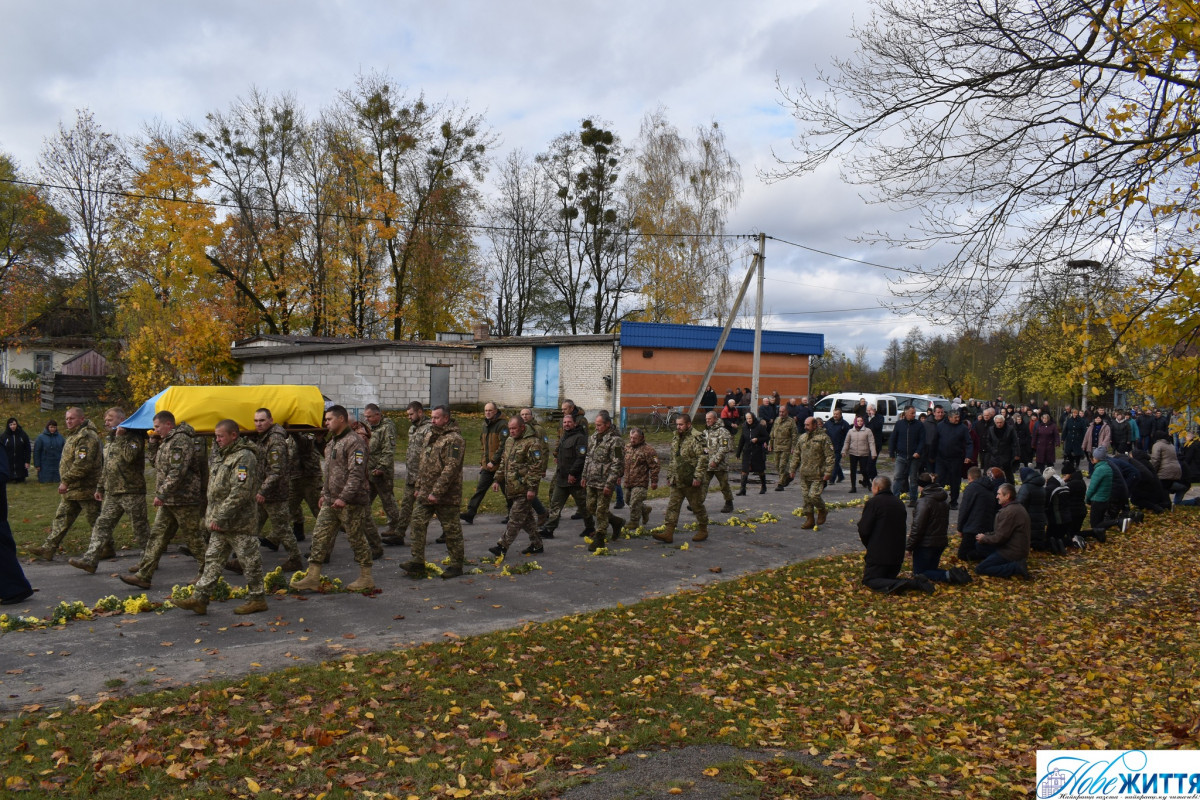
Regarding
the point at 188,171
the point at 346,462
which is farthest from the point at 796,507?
the point at 188,171

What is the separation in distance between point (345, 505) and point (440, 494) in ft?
3.64

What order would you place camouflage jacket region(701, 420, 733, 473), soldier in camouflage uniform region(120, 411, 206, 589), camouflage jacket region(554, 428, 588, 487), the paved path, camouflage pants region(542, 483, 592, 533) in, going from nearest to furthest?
the paved path, soldier in camouflage uniform region(120, 411, 206, 589), camouflage jacket region(554, 428, 588, 487), camouflage pants region(542, 483, 592, 533), camouflage jacket region(701, 420, 733, 473)

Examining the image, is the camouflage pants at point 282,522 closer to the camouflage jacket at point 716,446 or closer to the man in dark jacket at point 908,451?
the camouflage jacket at point 716,446

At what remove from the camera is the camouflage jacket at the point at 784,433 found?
60.7 feet

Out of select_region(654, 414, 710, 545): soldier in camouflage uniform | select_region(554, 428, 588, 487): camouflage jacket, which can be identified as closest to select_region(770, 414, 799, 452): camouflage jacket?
select_region(654, 414, 710, 545): soldier in camouflage uniform

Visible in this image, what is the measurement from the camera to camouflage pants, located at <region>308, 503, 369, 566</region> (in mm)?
8984

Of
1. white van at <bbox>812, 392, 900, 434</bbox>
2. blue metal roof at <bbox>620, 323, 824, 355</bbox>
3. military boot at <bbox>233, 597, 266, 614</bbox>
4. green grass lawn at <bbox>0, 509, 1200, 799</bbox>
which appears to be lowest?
green grass lawn at <bbox>0, 509, 1200, 799</bbox>

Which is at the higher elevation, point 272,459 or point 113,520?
point 272,459

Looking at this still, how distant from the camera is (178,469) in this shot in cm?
916

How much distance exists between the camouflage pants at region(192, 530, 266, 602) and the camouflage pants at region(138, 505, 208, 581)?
3.65 feet

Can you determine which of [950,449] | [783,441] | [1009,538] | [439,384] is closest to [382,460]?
[1009,538]

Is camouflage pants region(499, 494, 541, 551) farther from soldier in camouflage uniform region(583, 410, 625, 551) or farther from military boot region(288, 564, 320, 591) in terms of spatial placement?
military boot region(288, 564, 320, 591)

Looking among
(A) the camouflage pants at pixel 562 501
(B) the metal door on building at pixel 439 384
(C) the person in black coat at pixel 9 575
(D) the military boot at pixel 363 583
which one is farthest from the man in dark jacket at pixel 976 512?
(B) the metal door on building at pixel 439 384

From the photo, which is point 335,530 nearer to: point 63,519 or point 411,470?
point 411,470
